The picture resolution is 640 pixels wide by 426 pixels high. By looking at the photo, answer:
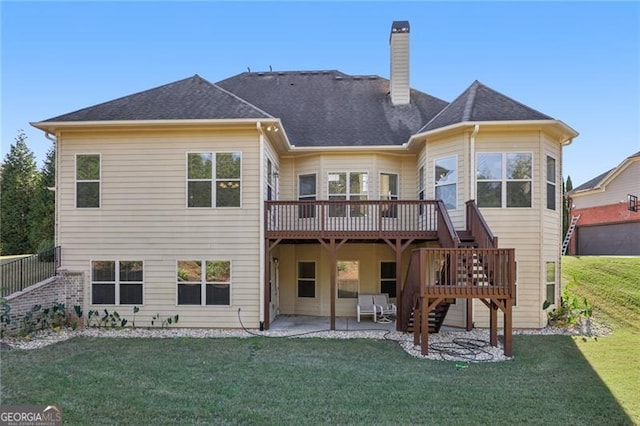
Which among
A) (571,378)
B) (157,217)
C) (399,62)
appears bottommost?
(571,378)

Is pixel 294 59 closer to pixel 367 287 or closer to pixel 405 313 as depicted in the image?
pixel 367 287

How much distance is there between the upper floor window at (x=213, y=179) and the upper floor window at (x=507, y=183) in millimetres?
6485

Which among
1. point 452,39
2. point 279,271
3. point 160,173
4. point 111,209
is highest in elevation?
point 452,39

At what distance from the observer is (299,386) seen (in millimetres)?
5547

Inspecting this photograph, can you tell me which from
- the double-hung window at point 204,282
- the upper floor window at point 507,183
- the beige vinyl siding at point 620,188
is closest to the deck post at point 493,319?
the upper floor window at point 507,183

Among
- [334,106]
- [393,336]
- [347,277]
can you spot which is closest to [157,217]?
[347,277]

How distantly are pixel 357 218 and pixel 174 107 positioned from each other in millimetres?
6027

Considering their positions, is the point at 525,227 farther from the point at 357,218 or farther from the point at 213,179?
the point at 213,179

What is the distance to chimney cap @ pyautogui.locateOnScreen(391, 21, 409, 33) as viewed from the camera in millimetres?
13492

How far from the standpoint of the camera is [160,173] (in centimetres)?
1014

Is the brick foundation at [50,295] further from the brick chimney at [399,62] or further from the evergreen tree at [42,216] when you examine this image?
the evergreen tree at [42,216]

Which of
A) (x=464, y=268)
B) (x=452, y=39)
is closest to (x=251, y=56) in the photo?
(x=452, y=39)

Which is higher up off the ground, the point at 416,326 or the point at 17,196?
the point at 17,196

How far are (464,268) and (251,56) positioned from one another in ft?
44.8
